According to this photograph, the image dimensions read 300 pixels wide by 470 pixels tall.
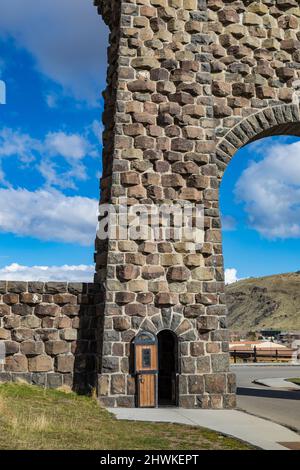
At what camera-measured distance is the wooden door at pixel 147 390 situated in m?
13.4

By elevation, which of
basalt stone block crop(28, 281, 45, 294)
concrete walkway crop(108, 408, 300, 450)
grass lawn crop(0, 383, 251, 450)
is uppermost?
basalt stone block crop(28, 281, 45, 294)

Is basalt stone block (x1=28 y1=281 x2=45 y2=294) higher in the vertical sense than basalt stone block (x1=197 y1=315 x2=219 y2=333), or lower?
higher

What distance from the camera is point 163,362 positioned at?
51.3ft

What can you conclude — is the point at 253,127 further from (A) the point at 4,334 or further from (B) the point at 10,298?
(A) the point at 4,334

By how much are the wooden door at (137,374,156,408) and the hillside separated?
93.8m

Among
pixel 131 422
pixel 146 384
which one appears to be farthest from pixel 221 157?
pixel 131 422

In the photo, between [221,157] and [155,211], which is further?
[221,157]

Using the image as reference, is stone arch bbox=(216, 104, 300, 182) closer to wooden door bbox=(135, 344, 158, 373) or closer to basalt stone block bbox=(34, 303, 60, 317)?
wooden door bbox=(135, 344, 158, 373)

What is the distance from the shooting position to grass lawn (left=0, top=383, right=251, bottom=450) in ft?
25.9

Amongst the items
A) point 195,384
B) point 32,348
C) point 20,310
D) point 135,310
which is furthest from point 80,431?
point 20,310

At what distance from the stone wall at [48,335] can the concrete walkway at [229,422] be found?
193 centimetres

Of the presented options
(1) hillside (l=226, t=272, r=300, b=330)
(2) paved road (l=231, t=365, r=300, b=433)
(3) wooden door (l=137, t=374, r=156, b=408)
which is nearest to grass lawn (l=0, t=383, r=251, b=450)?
(3) wooden door (l=137, t=374, r=156, b=408)

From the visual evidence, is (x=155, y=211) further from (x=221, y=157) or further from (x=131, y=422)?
A: (x=131, y=422)
